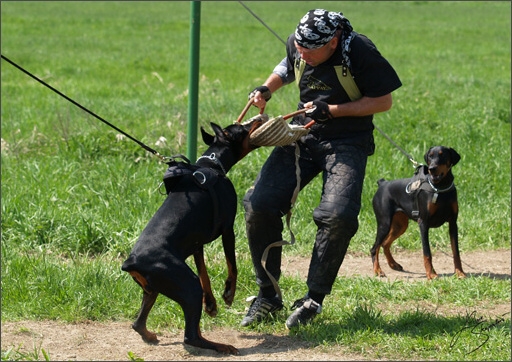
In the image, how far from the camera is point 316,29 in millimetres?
4980

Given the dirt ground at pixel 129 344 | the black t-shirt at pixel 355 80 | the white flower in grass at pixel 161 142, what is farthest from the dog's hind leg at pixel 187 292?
the white flower in grass at pixel 161 142

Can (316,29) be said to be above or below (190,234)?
above

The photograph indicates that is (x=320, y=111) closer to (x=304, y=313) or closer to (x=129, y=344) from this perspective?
(x=304, y=313)


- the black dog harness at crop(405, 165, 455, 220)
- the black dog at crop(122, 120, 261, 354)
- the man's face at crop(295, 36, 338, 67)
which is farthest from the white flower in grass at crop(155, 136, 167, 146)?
the man's face at crop(295, 36, 338, 67)

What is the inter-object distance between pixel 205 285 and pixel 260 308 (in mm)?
448

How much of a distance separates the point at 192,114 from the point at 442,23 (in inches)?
1141

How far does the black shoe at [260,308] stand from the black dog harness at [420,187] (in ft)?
5.83

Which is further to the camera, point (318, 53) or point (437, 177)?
point (437, 177)

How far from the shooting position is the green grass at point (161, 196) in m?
5.17

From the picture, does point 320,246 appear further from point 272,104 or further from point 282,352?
point 272,104

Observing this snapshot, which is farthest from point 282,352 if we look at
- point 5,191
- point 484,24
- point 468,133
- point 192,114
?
point 484,24

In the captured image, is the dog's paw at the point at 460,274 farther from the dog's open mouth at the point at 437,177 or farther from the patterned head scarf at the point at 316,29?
the patterned head scarf at the point at 316,29

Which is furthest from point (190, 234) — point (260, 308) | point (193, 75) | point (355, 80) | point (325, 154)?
point (193, 75)

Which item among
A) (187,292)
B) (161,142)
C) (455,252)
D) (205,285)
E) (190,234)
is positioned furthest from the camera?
(161,142)
